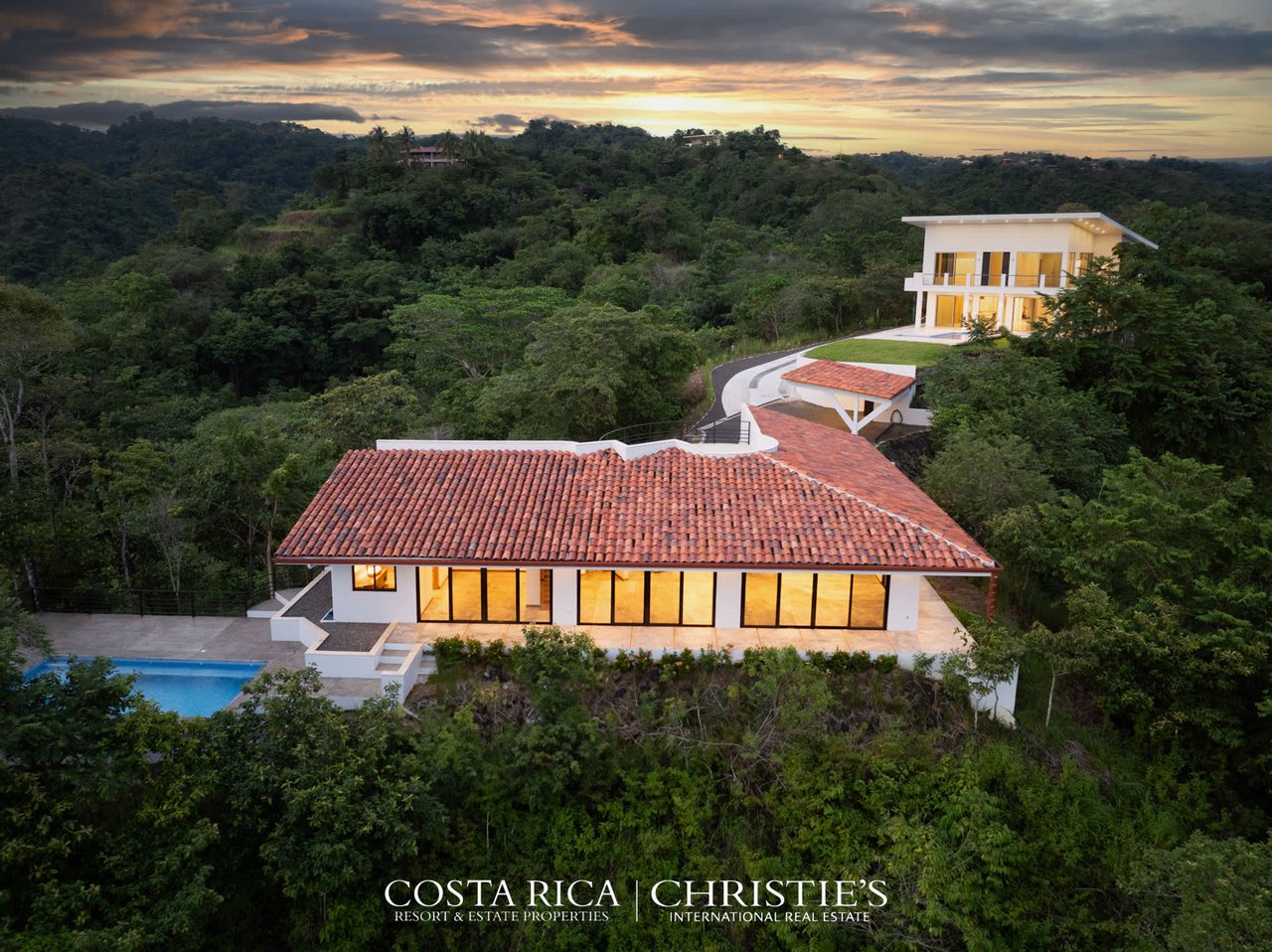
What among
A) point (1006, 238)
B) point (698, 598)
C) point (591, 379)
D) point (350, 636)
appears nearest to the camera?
point (350, 636)

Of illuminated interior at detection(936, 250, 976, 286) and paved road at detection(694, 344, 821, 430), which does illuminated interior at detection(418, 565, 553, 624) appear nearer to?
paved road at detection(694, 344, 821, 430)

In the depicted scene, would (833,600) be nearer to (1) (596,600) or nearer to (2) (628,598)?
(2) (628,598)

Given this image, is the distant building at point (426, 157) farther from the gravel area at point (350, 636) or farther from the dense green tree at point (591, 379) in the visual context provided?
the gravel area at point (350, 636)

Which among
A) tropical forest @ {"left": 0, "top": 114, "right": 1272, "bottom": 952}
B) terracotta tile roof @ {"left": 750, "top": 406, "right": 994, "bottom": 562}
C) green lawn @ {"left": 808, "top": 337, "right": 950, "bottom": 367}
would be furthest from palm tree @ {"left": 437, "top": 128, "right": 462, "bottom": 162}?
terracotta tile roof @ {"left": 750, "top": 406, "right": 994, "bottom": 562}

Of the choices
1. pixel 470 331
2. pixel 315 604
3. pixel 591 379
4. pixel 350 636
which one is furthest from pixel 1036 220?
pixel 350 636

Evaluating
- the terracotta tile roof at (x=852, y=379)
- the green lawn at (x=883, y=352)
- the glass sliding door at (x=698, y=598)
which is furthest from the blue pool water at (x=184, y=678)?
the green lawn at (x=883, y=352)

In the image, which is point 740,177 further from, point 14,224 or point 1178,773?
point 1178,773

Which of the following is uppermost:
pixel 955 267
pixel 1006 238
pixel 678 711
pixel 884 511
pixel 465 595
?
pixel 1006 238
